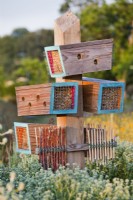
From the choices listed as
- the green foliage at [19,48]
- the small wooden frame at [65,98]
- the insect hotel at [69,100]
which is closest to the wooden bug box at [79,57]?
the insect hotel at [69,100]

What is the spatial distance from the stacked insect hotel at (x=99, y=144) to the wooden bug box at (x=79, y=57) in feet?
2.10

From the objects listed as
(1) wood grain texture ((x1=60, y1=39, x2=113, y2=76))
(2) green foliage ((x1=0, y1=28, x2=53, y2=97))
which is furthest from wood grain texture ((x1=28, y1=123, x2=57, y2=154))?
(2) green foliage ((x1=0, y1=28, x2=53, y2=97))

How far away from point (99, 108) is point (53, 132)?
0.50 metres

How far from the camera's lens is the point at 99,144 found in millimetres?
6586

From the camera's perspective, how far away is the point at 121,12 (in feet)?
133

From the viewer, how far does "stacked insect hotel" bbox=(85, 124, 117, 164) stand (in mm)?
6541

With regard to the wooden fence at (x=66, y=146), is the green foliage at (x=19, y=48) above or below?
below

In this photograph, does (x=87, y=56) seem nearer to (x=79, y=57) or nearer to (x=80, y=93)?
(x=79, y=57)

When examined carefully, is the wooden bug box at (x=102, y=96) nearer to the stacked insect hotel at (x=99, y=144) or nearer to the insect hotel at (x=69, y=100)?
the insect hotel at (x=69, y=100)

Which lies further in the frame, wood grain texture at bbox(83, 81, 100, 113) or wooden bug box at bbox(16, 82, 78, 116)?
wood grain texture at bbox(83, 81, 100, 113)

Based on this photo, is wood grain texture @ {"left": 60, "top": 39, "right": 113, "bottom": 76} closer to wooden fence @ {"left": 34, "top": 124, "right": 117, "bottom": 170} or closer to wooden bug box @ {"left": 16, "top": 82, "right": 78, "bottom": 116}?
wooden bug box @ {"left": 16, "top": 82, "right": 78, "bottom": 116}

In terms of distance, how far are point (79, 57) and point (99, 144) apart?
924mm

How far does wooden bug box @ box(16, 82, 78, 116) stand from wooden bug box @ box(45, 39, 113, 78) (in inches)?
6.0

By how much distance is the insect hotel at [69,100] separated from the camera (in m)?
6.20
